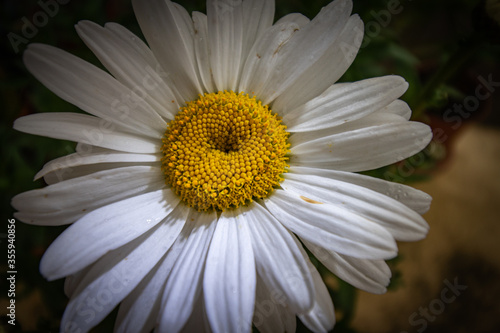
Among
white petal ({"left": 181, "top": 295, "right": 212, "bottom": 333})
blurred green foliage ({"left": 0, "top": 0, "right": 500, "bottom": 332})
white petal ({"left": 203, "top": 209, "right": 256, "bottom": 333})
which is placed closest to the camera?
white petal ({"left": 203, "top": 209, "right": 256, "bottom": 333})

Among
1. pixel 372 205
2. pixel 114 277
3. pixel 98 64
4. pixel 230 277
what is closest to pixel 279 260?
pixel 230 277

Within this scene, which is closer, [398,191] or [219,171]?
[398,191]

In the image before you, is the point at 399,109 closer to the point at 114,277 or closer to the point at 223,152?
the point at 223,152

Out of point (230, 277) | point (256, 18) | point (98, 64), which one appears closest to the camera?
point (230, 277)

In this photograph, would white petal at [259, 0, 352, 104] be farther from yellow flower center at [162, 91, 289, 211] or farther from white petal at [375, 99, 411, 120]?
white petal at [375, 99, 411, 120]

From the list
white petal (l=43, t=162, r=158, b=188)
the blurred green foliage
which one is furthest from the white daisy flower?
the blurred green foliage

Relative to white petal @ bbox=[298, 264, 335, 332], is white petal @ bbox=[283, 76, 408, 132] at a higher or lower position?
higher

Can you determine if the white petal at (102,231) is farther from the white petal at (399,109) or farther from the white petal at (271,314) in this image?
the white petal at (399,109)

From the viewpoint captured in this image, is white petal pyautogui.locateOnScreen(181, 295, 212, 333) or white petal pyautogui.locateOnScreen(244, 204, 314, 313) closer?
white petal pyautogui.locateOnScreen(244, 204, 314, 313)
